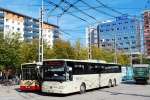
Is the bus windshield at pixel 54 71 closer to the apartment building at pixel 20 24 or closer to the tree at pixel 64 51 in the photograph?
the tree at pixel 64 51

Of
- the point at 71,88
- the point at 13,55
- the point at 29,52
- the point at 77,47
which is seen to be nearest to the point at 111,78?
the point at 71,88

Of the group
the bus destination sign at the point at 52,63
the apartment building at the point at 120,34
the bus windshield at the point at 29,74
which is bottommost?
the bus windshield at the point at 29,74

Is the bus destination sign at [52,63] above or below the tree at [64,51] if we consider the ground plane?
below

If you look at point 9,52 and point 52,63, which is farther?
point 9,52

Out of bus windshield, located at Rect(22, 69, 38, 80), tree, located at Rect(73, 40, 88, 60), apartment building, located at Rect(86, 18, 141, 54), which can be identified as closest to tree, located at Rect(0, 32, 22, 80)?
bus windshield, located at Rect(22, 69, 38, 80)

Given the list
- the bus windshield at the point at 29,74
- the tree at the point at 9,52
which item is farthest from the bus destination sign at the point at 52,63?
the tree at the point at 9,52

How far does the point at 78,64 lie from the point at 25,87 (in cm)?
535

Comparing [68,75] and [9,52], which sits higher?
[9,52]

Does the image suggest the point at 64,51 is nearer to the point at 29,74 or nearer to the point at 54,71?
the point at 29,74

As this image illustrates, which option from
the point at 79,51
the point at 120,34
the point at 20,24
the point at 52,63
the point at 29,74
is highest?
the point at 20,24

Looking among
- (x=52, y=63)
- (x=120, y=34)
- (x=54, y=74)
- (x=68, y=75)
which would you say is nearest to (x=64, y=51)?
(x=52, y=63)

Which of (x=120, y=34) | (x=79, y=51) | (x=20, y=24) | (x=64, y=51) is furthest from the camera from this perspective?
(x=120, y=34)

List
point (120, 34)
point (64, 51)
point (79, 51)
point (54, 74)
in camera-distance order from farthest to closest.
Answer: point (120, 34), point (79, 51), point (64, 51), point (54, 74)

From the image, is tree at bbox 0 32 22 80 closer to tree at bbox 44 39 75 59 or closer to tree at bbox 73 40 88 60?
tree at bbox 44 39 75 59
